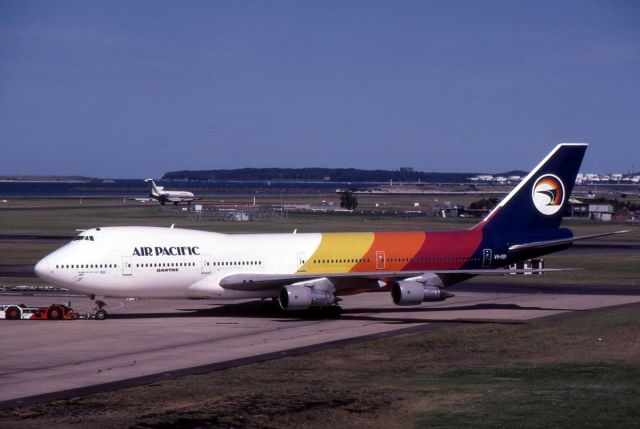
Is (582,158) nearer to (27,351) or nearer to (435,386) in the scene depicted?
(435,386)

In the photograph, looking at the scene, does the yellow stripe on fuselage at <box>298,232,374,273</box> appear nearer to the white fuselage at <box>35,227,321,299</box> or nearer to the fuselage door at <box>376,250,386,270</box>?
the white fuselage at <box>35,227,321,299</box>

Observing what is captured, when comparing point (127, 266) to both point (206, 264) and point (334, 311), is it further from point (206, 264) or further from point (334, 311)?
point (334, 311)

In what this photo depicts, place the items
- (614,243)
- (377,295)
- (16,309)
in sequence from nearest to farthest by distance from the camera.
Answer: (16,309), (377,295), (614,243)

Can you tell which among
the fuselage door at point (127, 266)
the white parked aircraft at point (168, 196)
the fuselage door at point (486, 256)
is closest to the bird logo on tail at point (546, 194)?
the fuselage door at point (486, 256)

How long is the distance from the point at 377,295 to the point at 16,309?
1930cm

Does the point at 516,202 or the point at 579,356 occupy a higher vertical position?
the point at 516,202

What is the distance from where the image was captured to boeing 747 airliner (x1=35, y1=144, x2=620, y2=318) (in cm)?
3981

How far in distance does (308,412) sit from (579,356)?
1232cm

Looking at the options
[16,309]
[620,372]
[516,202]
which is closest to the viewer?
[620,372]

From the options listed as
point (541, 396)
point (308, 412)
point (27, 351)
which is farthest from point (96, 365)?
point (541, 396)

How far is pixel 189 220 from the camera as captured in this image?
4710 inches

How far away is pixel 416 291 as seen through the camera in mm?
40000

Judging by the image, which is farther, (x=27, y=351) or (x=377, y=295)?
(x=377, y=295)

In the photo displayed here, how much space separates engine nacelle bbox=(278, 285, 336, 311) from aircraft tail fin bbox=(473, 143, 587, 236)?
10131 millimetres
